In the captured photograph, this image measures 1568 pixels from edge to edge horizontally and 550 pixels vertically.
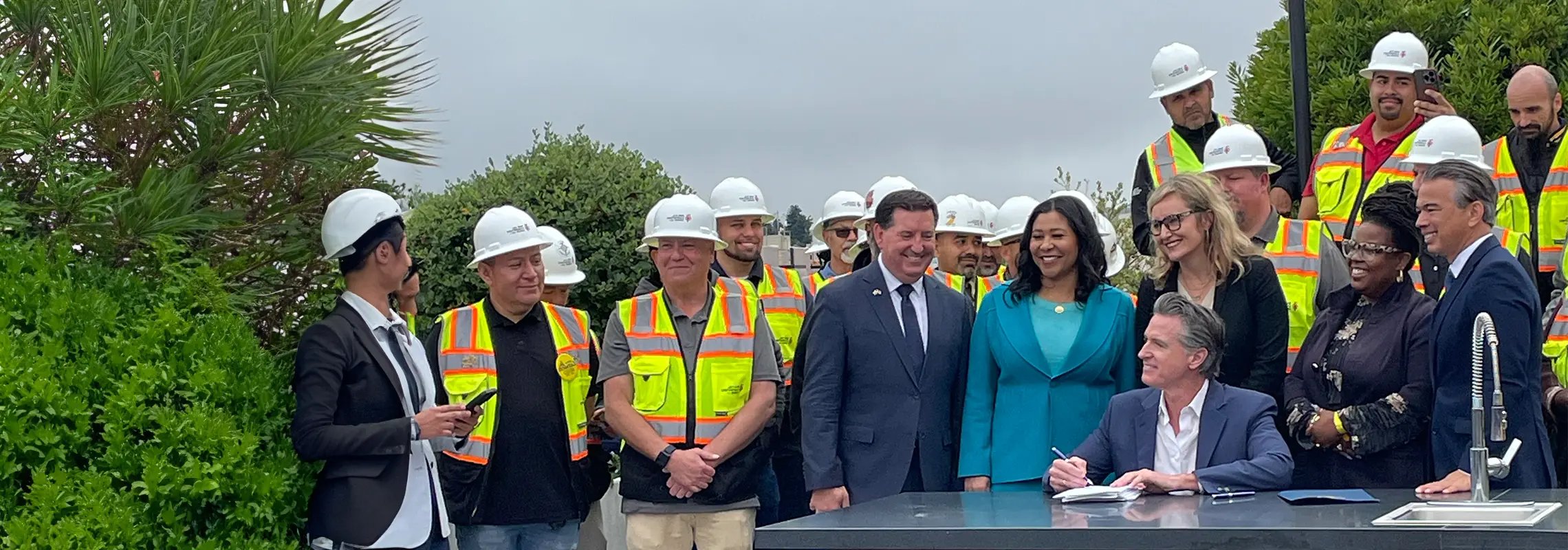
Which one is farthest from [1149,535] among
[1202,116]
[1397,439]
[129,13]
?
[1202,116]

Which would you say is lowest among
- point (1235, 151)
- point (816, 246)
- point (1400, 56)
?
point (816, 246)

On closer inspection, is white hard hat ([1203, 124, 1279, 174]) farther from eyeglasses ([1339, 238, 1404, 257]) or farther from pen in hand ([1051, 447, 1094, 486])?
pen in hand ([1051, 447, 1094, 486])

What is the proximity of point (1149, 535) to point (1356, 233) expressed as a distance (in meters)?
2.29

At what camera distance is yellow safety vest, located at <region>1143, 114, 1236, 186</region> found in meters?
8.48

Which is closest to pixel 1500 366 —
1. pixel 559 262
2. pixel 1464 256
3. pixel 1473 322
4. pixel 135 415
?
pixel 1473 322

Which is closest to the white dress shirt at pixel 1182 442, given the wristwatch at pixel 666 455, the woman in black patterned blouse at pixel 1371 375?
the woman in black patterned blouse at pixel 1371 375

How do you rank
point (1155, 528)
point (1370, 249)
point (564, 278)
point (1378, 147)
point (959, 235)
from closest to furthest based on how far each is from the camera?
point (1155, 528), point (1370, 249), point (1378, 147), point (564, 278), point (959, 235)

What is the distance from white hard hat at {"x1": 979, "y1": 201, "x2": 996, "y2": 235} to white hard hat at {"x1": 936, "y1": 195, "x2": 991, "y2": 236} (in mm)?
33

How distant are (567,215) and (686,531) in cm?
299

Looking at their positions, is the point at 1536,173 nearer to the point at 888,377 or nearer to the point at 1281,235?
the point at 1281,235

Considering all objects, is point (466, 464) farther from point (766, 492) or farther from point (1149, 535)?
Result: point (1149, 535)

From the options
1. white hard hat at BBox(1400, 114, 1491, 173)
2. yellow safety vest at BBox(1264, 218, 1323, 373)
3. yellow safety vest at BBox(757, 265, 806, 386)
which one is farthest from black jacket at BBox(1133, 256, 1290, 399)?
yellow safety vest at BBox(757, 265, 806, 386)

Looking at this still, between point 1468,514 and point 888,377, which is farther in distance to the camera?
point 888,377

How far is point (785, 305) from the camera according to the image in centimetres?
821
